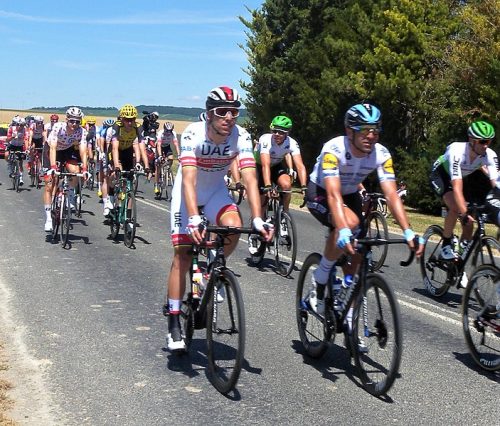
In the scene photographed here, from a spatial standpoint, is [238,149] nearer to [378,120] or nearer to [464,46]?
[378,120]

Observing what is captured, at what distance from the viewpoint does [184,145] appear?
5.89 metres

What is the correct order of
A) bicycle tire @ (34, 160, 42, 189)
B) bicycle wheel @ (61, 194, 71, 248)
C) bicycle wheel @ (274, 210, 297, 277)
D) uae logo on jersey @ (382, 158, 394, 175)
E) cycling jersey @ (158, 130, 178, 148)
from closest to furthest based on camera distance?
uae logo on jersey @ (382, 158, 394, 175) → bicycle wheel @ (274, 210, 297, 277) → bicycle wheel @ (61, 194, 71, 248) → cycling jersey @ (158, 130, 178, 148) → bicycle tire @ (34, 160, 42, 189)

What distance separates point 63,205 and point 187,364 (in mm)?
7118

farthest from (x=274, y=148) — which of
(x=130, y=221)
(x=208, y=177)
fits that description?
(x=208, y=177)

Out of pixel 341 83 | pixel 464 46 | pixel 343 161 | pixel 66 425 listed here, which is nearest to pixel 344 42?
pixel 341 83

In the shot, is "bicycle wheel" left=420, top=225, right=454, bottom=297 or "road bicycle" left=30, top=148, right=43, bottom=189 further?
"road bicycle" left=30, top=148, right=43, bottom=189

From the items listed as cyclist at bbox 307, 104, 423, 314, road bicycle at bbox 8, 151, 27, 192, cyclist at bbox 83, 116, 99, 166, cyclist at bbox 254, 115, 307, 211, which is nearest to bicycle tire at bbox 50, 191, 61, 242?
cyclist at bbox 254, 115, 307, 211

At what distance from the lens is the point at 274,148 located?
418 inches

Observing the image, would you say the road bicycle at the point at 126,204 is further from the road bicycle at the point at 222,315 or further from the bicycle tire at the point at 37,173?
the bicycle tire at the point at 37,173

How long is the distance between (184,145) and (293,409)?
2.20 meters

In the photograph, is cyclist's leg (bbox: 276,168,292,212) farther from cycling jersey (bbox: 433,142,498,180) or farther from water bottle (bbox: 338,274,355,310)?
water bottle (bbox: 338,274,355,310)

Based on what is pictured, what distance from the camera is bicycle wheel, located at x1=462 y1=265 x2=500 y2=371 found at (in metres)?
5.83

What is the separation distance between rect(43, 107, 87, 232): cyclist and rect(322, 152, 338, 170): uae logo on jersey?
24.2 feet

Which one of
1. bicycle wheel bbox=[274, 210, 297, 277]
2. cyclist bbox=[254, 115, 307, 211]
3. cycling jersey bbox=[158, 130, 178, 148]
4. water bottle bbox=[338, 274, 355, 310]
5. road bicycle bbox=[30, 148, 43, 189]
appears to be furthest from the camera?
road bicycle bbox=[30, 148, 43, 189]
